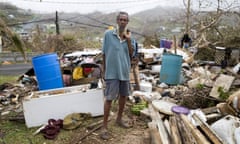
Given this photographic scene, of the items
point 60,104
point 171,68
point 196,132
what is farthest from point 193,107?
point 60,104

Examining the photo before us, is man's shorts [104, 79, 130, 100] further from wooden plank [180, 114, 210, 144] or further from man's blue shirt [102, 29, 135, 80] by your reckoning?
wooden plank [180, 114, 210, 144]

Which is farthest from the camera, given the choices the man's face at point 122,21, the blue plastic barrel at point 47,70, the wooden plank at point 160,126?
the blue plastic barrel at point 47,70

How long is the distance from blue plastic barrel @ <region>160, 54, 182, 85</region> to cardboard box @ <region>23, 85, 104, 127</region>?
234cm

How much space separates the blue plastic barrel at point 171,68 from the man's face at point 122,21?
8.89ft

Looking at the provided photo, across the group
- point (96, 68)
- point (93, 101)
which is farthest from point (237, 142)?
point (96, 68)

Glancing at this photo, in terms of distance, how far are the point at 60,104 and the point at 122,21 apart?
1632 mm

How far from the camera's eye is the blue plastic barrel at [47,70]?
474 cm

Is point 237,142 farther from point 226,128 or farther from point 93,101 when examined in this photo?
point 93,101

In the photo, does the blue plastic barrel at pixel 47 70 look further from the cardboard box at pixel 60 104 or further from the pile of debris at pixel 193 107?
the pile of debris at pixel 193 107

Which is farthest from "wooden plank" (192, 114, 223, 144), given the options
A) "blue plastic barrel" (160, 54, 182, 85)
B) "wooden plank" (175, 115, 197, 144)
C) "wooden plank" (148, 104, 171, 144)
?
"blue plastic barrel" (160, 54, 182, 85)

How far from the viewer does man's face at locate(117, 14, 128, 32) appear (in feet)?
10.9

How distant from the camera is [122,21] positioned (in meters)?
3.33

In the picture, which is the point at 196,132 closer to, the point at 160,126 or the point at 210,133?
the point at 210,133

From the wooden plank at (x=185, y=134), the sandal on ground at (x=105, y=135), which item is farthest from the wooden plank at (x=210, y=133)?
the sandal on ground at (x=105, y=135)
